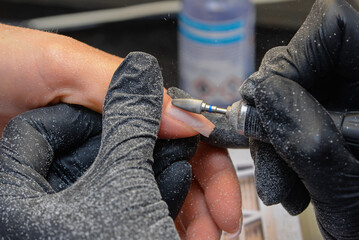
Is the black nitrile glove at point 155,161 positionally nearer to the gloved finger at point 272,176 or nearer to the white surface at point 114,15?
the gloved finger at point 272,176

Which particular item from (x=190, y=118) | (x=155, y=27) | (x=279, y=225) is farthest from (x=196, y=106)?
(x=155, y=27)

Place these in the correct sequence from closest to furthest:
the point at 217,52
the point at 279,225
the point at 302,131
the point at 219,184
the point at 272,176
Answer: the point at 302,131
the point at 272,176
the point at 219,184
the point at 279,225
the point at 217,52

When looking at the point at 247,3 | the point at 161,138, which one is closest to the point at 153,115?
the point at 161,138

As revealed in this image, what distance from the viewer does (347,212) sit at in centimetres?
64

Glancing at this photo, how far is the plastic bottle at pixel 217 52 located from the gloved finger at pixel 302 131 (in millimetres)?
521

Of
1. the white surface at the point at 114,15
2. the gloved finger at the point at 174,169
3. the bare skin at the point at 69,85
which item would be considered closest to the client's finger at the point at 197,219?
the bare skin at the point at 69,85

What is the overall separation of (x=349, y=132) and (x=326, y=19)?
7.4 inches

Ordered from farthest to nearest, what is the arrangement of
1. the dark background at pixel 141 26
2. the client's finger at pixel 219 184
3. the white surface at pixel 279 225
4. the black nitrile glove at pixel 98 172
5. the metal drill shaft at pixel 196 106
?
the dark background at pixel 141 26
the white surface at pixel 279 225
the client's finger at pixel 219 184
the metal drill shaft at pixel 196 106
the black nitrile glove at pixel 98 172

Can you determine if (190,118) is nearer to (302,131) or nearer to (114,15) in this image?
(302,131)

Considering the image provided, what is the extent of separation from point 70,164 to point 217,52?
57 centimetres

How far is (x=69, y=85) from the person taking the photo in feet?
2.53

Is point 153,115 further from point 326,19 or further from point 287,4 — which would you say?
point 287,4

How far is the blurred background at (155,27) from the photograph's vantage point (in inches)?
39.4

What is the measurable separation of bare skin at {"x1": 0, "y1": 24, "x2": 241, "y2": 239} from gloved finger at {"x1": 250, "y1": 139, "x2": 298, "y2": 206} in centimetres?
12
